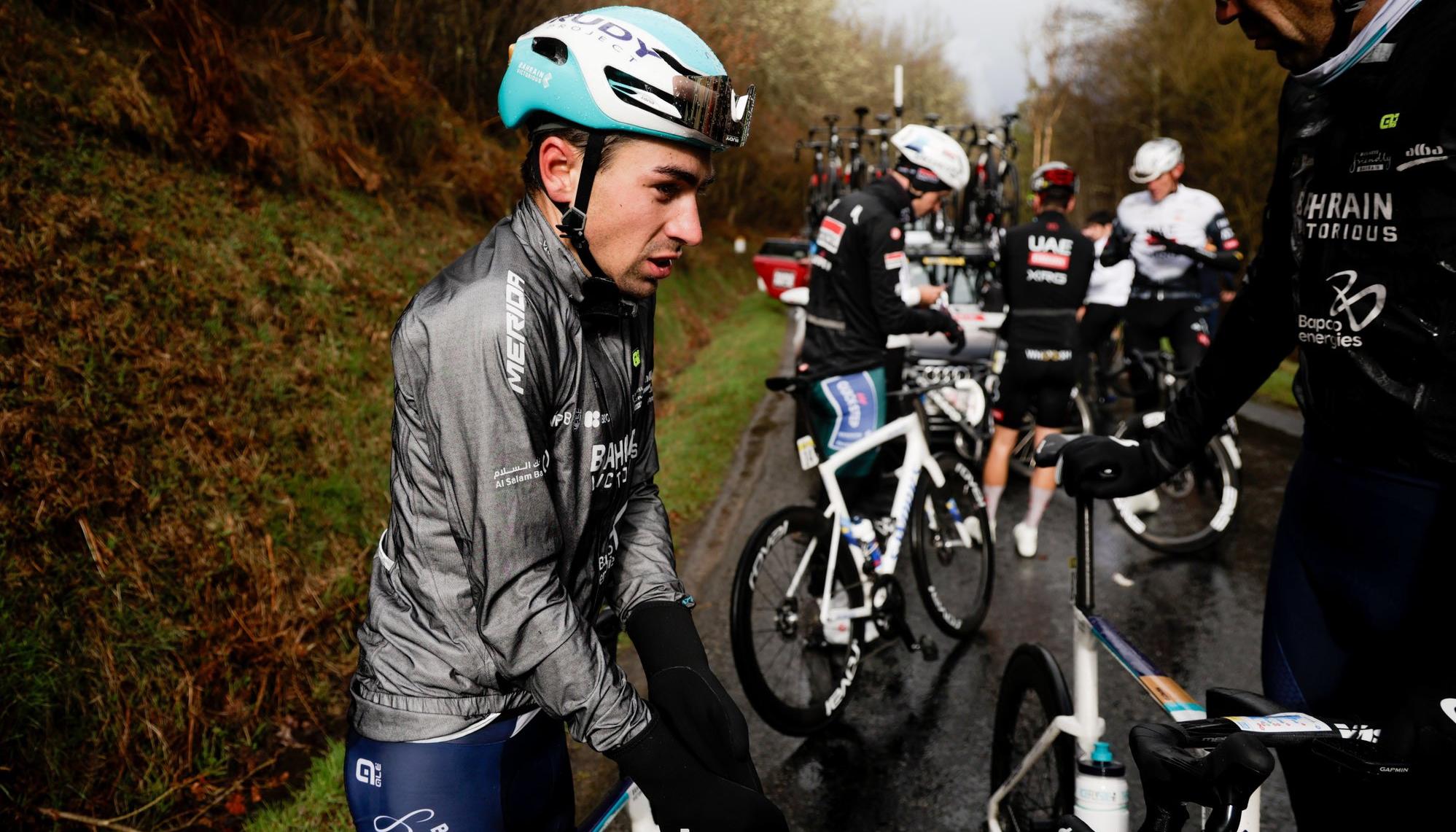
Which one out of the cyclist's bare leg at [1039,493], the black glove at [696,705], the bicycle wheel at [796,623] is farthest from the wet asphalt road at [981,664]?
the black glove at [696,705]

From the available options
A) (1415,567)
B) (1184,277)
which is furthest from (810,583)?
(1184,277)

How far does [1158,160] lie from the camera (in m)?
7.68

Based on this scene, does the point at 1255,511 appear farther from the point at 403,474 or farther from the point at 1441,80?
the point at 403,474

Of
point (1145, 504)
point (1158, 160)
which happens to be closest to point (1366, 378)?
point (1145, 504)

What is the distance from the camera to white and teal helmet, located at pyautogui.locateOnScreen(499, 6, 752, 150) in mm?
1586

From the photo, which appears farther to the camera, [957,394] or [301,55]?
[301,55]

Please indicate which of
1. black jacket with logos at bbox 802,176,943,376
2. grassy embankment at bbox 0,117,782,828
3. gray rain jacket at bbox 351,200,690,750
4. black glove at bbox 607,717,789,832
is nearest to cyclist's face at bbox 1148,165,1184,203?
black jacket with logos at bbox 802,176,943,376

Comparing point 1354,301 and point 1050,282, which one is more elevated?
point 1050,282

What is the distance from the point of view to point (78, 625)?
3.24 meters

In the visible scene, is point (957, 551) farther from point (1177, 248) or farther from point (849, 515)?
point (1177, 248)

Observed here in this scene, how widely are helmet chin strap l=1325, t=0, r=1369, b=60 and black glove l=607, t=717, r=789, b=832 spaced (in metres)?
1.70

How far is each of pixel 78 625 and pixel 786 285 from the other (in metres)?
14.5

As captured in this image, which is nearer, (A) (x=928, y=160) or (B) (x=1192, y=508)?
(A) (x=928, y=160)

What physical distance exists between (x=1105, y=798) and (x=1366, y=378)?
120 cm
